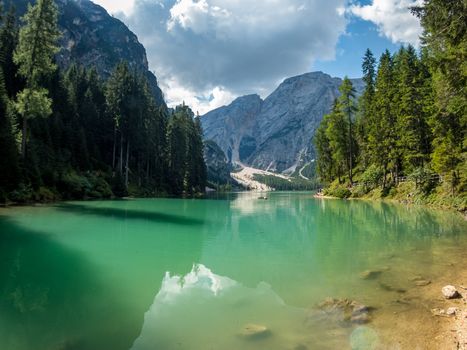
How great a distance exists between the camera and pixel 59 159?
43656 millimetres

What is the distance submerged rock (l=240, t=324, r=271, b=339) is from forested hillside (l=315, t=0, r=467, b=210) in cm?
1592

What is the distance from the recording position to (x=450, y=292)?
8516 millimetres

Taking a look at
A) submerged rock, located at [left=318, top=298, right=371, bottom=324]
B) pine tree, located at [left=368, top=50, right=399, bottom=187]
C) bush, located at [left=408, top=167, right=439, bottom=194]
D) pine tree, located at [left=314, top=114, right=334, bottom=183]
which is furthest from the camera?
pine tree, located at [left=314, top=114, right=334, bottom=183]

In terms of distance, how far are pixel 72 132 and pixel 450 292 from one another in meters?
51.1

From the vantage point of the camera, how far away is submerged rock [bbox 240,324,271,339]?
21.3ft

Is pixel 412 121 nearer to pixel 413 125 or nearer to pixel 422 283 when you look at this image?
pixel 413 125

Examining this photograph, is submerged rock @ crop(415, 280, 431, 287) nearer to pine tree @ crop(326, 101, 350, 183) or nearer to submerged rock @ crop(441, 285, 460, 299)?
submerged rock @ crop(441, 285, 460, 299)

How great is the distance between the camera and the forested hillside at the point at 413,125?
56.8ft

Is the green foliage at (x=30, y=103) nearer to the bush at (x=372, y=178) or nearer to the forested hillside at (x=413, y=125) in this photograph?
the forested hillside at (x=413, y=125)

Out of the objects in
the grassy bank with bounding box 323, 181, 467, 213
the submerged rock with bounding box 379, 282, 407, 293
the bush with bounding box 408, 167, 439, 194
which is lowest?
the submerged rock with bounding box 379, 282, 407, 293

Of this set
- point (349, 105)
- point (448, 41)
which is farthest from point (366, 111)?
point (448, 41)

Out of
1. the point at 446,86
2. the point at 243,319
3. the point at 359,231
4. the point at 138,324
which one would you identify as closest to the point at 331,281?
the point at 243,319

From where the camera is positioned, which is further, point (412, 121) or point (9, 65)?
point (9, 65)

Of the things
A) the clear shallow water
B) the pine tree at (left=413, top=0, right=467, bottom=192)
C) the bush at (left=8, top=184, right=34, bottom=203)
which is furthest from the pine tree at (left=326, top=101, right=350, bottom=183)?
the bush at (left=8, top=184, right=34, bottom=203)
